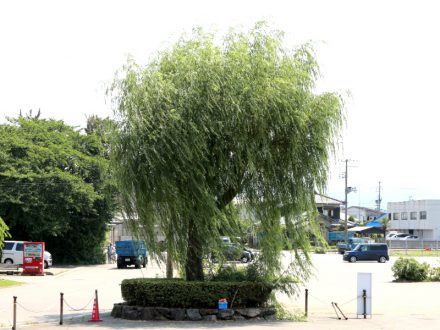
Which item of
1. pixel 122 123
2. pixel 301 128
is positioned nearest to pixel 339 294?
pixel 301 128

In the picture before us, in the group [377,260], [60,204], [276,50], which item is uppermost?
[276,50]

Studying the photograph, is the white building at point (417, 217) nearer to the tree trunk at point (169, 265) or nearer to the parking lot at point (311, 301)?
the parking lot at point (311, 301)

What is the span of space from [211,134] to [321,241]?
4.45m

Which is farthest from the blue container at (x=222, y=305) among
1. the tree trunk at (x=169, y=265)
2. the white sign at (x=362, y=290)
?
the white sign at (x=362, y=290)

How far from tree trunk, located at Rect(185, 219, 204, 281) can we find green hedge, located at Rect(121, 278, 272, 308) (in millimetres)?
746

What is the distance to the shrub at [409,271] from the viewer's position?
3656cm

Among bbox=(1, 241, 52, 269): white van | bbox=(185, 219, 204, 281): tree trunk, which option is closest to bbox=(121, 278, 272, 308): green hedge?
bbox=(185, 219, 204, 281): tree trunk

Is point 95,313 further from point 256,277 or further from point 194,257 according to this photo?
point 256,277

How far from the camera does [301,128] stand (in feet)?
63.0

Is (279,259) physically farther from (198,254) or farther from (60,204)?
(60,204)

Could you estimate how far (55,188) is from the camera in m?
48.3

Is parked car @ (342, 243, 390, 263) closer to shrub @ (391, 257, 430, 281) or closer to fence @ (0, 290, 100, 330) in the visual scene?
shrub @ (391, 257, 430, 281)

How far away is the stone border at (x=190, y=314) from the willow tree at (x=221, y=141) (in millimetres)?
1428

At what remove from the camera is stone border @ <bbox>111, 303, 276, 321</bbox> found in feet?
60.7
